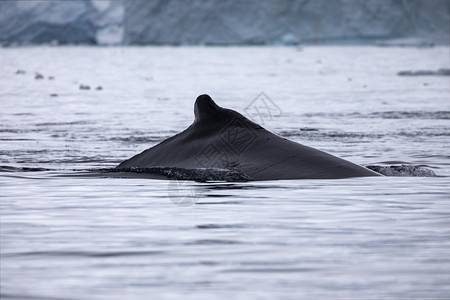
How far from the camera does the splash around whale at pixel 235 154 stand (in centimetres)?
855

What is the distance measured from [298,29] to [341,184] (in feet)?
422

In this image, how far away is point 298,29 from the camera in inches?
5340

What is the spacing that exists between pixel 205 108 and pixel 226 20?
408 feet

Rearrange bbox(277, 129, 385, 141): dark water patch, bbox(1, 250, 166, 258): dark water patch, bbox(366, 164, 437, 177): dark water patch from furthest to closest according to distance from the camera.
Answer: bbox(277, 129, 385, 141): dark water patch < bbox(366, 164, 437, 177): dark water patch < bbox(1, 250, 166, 258): dark water patch

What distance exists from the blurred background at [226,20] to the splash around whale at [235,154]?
118 metres

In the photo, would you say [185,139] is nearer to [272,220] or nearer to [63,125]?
[272,220]

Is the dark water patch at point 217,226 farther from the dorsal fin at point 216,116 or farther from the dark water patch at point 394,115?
the dark water patch at point 394,115

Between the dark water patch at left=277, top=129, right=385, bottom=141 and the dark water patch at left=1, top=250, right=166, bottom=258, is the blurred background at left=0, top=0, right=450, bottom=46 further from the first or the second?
the dark water patch at left=1, top=250, right=166, bottom=258

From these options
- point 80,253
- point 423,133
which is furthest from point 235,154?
point 423,133

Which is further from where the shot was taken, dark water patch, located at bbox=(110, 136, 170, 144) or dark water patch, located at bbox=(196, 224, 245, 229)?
dark water patch, located at bbox=(110, 136, 170, 144)

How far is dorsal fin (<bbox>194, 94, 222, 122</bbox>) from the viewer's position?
847 centimetres

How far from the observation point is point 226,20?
131625mm

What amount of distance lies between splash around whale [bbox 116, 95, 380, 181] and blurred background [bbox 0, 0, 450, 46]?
118 meters

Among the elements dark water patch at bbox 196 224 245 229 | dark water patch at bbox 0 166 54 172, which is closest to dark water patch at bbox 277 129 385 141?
dark water patch at bbox 0 166 54 172
